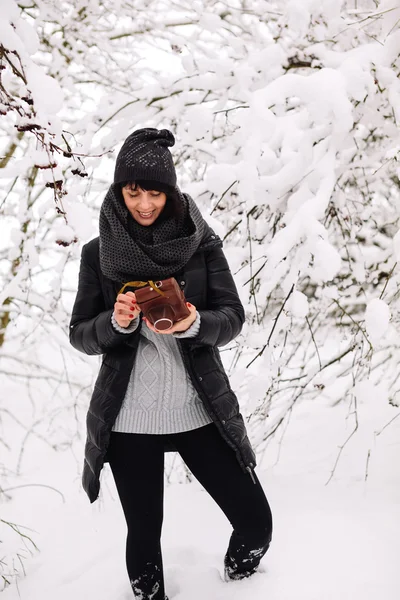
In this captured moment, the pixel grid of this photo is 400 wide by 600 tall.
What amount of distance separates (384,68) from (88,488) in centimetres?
176

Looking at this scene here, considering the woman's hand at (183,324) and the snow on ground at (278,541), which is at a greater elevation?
the woman's hand at (183,324)

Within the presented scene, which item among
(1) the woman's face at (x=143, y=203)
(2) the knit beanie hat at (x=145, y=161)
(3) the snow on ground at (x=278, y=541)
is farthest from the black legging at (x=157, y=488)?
(2) the knit beanie hat at (x=145, y=161)

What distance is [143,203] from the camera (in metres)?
1.64

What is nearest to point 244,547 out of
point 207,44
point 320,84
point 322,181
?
point 322,181

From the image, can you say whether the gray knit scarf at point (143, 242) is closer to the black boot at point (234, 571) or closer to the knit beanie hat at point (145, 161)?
the knit beanie hat at point (145, 161)

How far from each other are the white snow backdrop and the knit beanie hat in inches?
5.2

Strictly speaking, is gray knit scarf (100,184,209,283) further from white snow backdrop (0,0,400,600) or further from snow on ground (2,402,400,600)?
snow on ground (2,402,400,600)

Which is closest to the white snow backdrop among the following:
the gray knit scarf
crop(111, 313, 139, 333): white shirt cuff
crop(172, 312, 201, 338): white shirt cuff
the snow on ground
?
the snow on ground

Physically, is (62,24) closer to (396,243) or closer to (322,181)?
(322,181)

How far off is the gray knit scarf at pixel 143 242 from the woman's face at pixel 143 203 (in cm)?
2

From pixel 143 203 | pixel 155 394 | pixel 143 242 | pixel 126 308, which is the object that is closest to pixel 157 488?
pixel 155 394

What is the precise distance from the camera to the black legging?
1.68 m

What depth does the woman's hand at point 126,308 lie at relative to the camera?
1.53 metres

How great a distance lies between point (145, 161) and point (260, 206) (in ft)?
3.64
